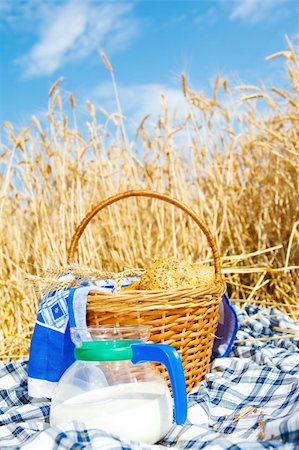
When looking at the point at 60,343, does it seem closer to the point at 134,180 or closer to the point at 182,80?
the point at 134,180

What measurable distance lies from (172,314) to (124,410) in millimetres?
471

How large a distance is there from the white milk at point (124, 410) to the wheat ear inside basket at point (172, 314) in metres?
0.33

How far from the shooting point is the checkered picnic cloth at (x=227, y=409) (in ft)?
4.28

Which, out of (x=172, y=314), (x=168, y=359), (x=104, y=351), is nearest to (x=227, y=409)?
(x=172, y=314)

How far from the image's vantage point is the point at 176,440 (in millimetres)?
1476

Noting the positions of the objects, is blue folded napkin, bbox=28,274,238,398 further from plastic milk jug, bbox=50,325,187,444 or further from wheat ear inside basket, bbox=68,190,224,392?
plastic milk jug, bbox=50,325,187,444

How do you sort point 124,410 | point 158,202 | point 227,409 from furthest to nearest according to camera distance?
point 158,202 → point 227,409 → point 124,410

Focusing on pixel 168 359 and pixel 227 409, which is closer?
pixel 168 359

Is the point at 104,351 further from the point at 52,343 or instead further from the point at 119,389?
the point at 52,343

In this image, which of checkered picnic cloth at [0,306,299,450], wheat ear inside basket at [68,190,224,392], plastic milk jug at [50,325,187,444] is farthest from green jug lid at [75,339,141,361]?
wheat ear inside basket at [68,190,224,392]

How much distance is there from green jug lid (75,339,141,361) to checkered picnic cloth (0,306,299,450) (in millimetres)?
149

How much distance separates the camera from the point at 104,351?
1.40 metres

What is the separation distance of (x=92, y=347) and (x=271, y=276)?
2.01 meters

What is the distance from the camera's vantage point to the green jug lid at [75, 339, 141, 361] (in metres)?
1.40
